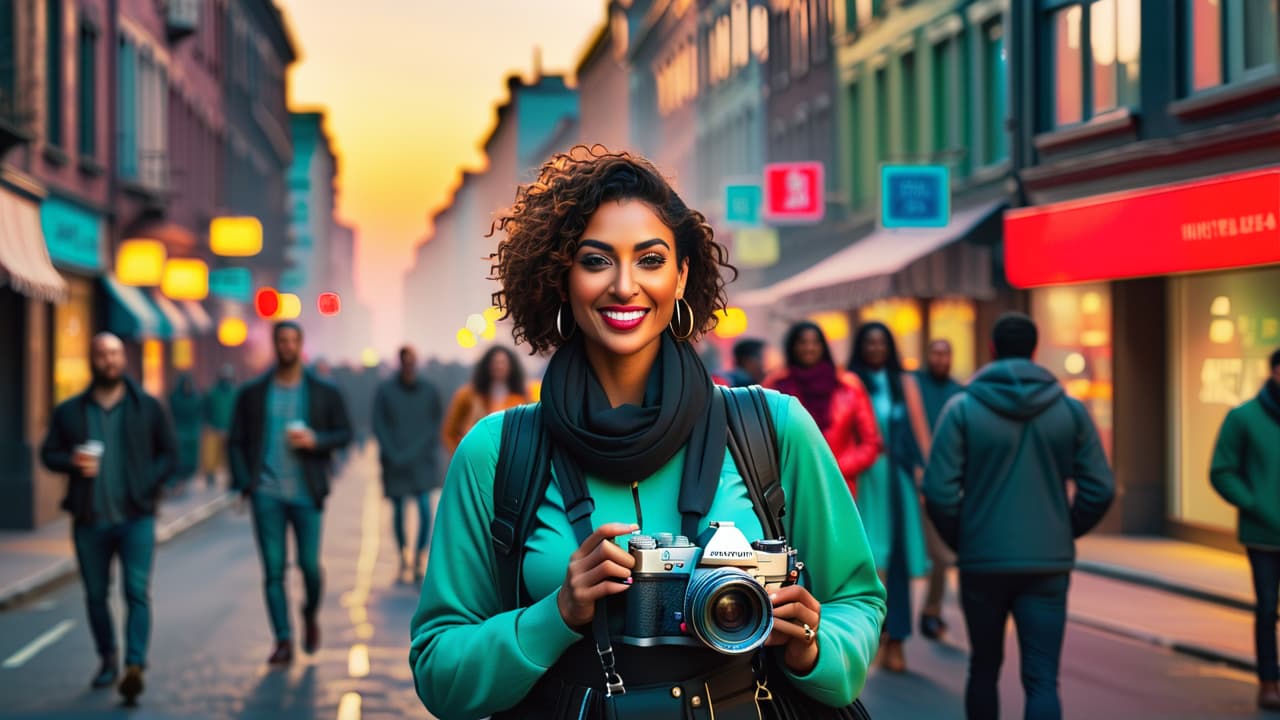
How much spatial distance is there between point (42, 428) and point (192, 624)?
33.6ft

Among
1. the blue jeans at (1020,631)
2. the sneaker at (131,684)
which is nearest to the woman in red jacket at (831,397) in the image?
the blue jeans at (1020,631)

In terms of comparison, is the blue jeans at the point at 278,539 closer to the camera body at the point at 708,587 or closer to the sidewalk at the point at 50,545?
the sidewalk at the point at 50,545

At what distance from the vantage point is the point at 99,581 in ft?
29.7

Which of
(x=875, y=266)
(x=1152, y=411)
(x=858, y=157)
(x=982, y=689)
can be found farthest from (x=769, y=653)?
(x=858, y=157)

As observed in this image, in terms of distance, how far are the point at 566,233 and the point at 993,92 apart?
2087 cm

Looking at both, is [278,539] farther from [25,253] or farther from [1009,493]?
[25,253]

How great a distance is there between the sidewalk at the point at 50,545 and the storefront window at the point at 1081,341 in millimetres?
10357

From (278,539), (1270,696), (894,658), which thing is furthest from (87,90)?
(1270,696)

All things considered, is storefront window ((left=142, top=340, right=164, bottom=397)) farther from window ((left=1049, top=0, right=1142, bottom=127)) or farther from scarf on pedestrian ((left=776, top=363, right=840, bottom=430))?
scarf on pedestrian ((left=776, top=363, right=840, bottom=430))

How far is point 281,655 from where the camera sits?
9672 mm

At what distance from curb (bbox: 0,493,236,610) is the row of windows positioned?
37.8 feet

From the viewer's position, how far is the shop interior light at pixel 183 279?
30.1m

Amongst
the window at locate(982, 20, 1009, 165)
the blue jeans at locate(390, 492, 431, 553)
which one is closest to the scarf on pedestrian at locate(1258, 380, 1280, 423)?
the blue jeans at locate(390, 492, 431, 553)

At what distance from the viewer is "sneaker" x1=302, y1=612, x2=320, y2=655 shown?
397 inches
